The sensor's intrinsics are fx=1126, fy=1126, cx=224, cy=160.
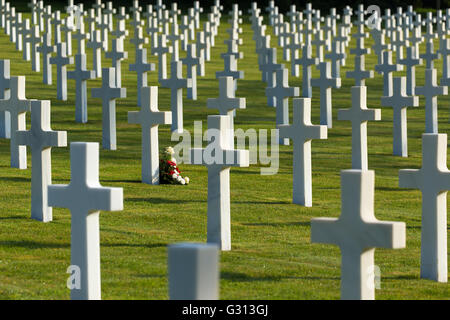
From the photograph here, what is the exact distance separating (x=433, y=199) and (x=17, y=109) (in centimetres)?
652

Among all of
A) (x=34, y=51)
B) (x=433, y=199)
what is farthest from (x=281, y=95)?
(x=34, y=51)

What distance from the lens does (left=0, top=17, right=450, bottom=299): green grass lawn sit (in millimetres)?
8766

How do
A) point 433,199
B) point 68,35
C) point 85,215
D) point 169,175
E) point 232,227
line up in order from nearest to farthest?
point 85,215 < point 433,199 < point 232,227 < point 169,175 < point 68,35

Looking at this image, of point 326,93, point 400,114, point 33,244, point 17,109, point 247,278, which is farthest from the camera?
point 326,93

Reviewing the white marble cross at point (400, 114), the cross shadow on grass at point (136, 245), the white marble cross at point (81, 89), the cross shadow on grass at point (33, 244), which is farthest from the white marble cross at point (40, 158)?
the white marble cross at point (81, 89)

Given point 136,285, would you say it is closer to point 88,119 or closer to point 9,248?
point 9,248

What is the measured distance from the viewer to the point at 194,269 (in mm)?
4797

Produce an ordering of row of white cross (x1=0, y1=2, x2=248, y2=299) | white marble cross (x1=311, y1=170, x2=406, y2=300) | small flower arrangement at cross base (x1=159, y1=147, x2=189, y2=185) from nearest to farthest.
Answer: row of white cross (x1=0, y1=2, x2=248, y2=299)
white marble cross (x1=311, y1=170, x2=406, y2=300)
small flower arrangement at cross base (x1=159, y1=147, x2=189, y2=185)

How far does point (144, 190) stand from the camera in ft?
43.4

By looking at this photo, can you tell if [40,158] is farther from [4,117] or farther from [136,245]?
[4,117]

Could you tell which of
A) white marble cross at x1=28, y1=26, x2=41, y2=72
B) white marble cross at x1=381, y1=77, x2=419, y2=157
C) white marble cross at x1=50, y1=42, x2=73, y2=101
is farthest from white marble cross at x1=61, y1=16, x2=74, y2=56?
white marble cross at x1=381, y1=77, x2=419, y2=157

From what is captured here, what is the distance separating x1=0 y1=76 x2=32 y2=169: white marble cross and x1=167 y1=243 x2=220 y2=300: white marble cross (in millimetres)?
9270

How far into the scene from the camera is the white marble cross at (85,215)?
767cm

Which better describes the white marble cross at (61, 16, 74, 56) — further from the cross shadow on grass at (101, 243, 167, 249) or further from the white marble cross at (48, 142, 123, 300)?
the white marble cross at (48, 142, 123, 300)
